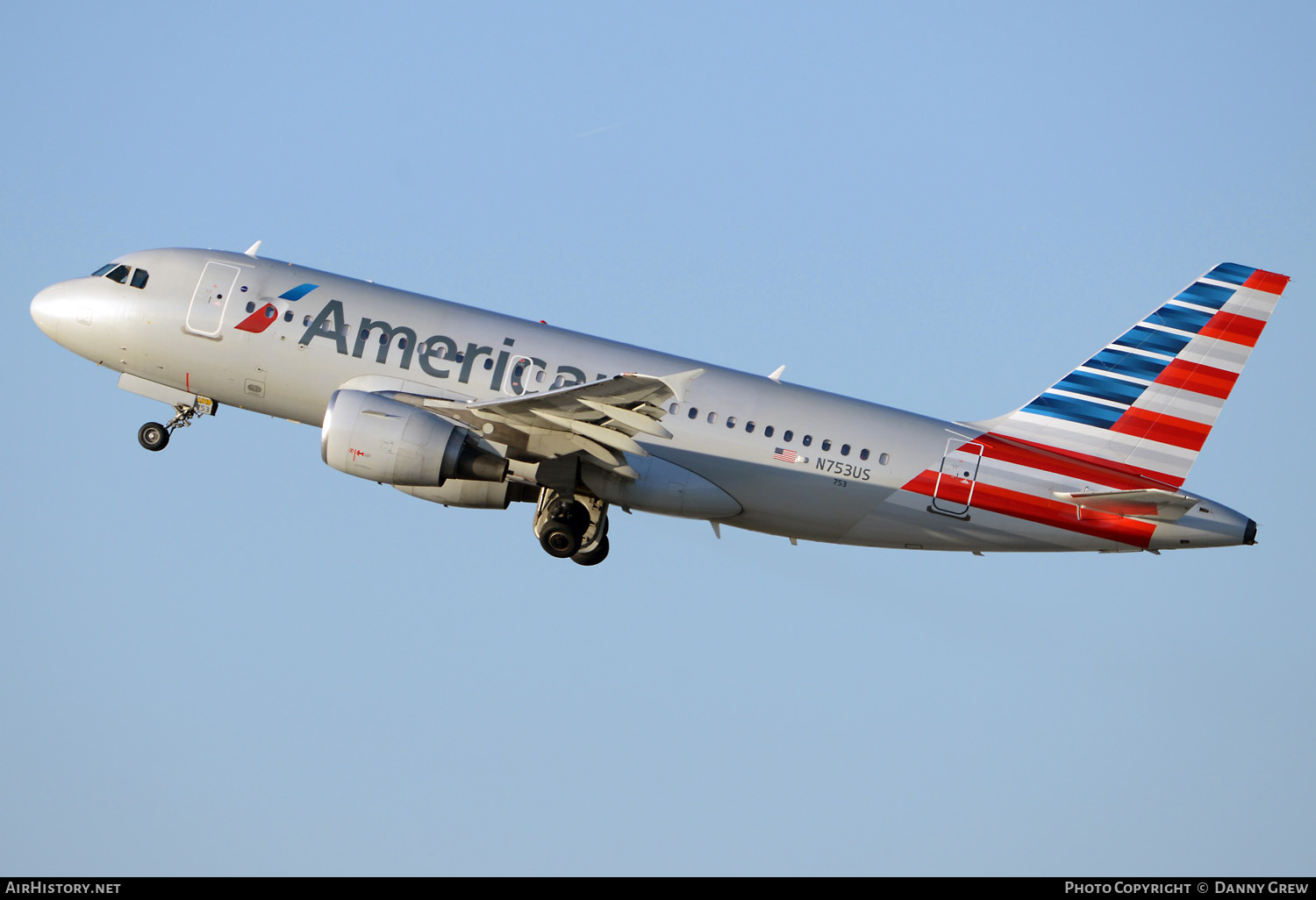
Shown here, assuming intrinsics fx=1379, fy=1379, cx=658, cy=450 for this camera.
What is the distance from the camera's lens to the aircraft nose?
31.2 metres

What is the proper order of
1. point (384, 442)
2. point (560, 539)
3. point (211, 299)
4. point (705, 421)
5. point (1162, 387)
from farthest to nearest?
point (1162, 387), point (211, 299), point (560, 539), point (705, 421), point (384, 442)

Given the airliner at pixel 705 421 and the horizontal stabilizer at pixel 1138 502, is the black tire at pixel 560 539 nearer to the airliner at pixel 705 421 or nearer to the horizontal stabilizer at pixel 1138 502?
the airliner at pixel 705 421

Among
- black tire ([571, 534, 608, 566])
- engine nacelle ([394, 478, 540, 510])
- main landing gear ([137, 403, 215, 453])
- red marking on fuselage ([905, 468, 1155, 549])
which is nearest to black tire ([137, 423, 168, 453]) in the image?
main landing gear ([137, 403, 215, 453])

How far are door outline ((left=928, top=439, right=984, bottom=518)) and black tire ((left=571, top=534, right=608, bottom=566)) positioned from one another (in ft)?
23.7

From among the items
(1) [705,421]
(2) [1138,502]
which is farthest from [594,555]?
(2) [1138,502]

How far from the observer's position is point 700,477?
1121 inches

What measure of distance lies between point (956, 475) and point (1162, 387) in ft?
17.1

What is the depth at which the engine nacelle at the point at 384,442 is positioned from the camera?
86.9ft

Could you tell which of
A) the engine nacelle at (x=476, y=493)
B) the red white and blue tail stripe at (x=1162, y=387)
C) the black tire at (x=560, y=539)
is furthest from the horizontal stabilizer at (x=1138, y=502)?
the engine nacelle at (x=476, y=493)

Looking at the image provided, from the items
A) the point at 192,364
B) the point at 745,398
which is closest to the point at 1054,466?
the point at 745,398

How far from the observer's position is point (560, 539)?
28984 millimetres

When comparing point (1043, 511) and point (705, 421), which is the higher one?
point (705, 421)

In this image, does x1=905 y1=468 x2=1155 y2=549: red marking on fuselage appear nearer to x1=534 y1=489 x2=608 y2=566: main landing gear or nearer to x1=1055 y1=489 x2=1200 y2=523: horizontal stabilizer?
x1=1055 y1=489 x2=1200 y2=523: horizontal stabilizer

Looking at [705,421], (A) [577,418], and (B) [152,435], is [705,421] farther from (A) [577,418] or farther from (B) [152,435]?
(B) [152,435]
